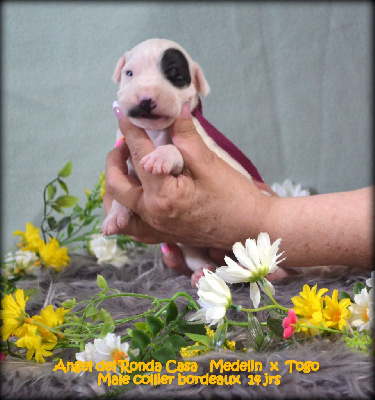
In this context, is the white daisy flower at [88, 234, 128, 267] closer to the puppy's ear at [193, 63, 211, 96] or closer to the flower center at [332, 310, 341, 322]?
the puppy's ear at [193, 63, 211, 96]

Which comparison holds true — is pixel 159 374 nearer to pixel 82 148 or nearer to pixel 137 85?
pixel 137 85

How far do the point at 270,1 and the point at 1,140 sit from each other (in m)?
1.13

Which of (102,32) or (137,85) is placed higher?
(102,32)

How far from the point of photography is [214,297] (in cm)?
70

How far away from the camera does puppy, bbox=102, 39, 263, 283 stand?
963 mm

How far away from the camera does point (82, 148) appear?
73.2 inches

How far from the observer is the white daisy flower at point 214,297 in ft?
2.28

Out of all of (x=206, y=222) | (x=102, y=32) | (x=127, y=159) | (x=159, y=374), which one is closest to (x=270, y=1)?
(x=102, y=32)

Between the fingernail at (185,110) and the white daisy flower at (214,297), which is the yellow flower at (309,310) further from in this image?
the fingernail at (185,110)

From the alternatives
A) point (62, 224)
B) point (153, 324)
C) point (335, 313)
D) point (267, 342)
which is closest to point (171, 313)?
point (153, 324)

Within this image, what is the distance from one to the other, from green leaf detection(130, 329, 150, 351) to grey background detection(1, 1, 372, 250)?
4.07 ft

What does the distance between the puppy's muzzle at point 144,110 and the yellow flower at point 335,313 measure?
470mm

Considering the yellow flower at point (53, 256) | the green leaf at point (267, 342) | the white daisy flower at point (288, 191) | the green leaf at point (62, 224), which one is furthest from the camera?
the white daisy flower at point (288, 191)

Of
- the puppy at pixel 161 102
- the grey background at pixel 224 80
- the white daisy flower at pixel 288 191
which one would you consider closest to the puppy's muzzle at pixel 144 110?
the puppy at pixel 161 102
